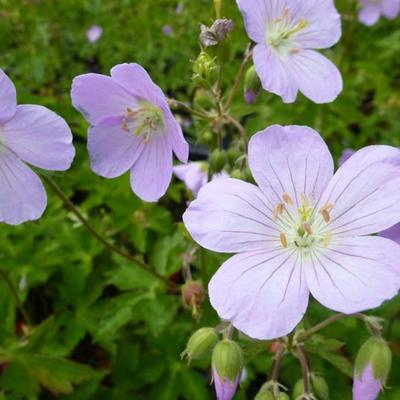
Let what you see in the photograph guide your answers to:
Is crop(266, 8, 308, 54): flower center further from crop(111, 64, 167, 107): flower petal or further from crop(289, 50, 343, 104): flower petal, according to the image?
crop(111, 64, 167, 107): flower petal

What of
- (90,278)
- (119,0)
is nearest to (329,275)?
(90,278)

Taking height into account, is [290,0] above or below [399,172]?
above

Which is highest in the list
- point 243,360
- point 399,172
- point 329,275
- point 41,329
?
point 399,172

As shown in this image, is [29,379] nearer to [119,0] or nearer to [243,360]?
[243,360]

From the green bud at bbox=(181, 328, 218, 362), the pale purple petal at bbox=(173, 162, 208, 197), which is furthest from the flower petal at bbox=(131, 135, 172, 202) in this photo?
the pale purple petal at bbox=(173, 162, 208, 197)

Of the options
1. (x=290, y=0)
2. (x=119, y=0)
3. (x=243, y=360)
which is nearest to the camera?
(x=243, y=360)

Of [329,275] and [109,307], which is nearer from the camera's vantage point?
[329,275]

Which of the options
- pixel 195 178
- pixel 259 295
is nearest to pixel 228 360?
pixel 259 295
